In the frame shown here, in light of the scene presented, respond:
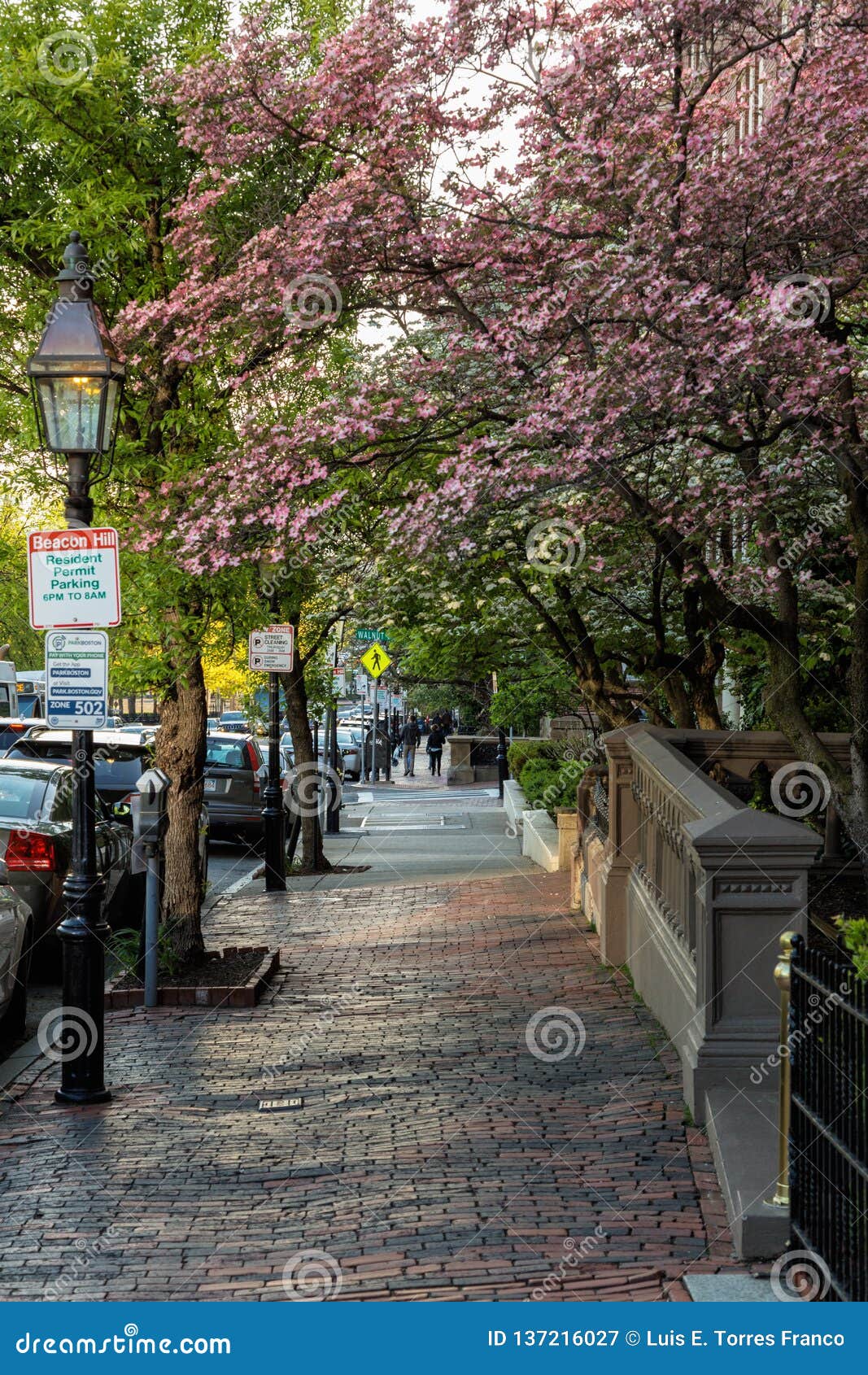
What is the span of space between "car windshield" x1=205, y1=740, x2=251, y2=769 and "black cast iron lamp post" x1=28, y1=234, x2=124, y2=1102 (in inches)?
600

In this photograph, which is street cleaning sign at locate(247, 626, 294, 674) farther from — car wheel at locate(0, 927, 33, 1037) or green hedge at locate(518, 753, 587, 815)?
car wheel at locate(0, 927, 33, 1037)

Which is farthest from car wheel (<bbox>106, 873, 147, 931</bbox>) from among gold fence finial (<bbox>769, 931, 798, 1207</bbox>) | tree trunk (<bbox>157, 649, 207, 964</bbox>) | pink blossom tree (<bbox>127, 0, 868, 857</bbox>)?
gold fence finial (<bbox>769, 931, 798, 1207</bbox>)

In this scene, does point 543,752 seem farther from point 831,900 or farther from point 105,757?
point 831,900

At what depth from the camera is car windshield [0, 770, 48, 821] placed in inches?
483

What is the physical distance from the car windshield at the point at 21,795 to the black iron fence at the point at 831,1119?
27.6 feet

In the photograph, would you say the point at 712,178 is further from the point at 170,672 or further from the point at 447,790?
the point at 447,790

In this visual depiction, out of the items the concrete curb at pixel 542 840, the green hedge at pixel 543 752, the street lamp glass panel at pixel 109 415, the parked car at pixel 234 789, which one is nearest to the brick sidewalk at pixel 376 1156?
the street lamp glass panel at pixel 109 415

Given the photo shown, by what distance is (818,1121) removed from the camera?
4855 millimetres

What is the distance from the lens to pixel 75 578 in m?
8.45

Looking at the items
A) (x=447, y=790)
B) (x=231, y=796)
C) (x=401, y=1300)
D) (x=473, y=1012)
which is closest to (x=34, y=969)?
(x=473, y=1012)

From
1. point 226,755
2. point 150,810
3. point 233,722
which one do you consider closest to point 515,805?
point 226,755

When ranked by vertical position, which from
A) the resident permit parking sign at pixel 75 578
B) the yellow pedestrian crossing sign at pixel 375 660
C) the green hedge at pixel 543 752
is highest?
the resident permit parking sign at pixel 75 578

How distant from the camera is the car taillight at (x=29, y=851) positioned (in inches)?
468

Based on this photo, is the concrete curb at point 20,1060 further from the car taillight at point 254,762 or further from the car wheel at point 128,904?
the car taillight at point 254,762
